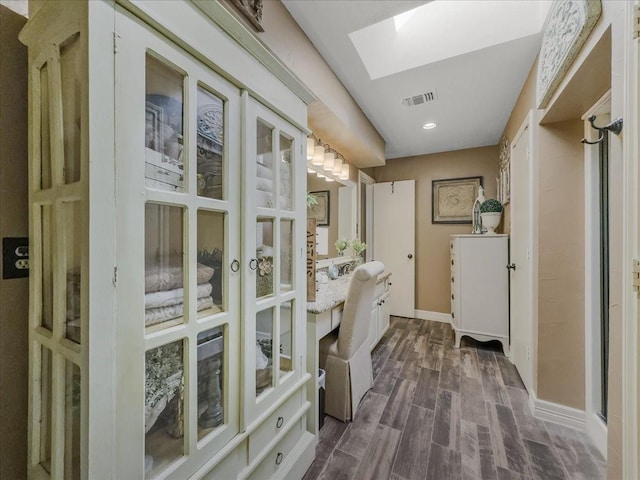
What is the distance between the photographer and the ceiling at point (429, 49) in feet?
5.02

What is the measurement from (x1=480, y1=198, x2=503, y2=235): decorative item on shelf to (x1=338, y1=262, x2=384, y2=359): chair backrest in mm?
1921

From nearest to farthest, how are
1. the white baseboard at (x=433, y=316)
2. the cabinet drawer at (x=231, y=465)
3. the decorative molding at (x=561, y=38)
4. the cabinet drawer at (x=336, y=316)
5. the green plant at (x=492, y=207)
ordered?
the cabinet drawer at (x=231, y=465) → the decorative molding at (x=561, y=38) → the cabinet drawer at (x=336, y=316) → the green plant at (x=492, y=207) → the white baseboard at (x=433, y=316)

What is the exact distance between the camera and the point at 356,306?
5.65 feet

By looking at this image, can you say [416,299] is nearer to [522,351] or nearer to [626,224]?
[522,351]

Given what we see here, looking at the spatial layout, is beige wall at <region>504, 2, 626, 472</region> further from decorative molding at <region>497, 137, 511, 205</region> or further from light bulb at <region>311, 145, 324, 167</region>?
light bulb at <region>311, 145, 324, 167</region>

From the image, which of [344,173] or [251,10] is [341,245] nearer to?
[344,173]

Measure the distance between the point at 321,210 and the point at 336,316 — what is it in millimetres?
1355

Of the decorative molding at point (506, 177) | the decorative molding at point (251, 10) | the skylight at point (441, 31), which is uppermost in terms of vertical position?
the skylight at point (441, 31)

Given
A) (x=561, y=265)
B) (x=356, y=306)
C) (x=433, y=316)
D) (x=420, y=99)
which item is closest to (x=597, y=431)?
(x=561, y=265)

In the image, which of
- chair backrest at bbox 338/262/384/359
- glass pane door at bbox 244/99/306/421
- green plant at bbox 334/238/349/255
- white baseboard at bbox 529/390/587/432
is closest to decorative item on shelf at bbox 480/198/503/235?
green plant at bbox 334/238/349/255

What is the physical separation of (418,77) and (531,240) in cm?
148

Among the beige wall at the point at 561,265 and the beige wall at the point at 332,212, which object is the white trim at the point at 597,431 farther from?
the beige wall at the point at 332,212

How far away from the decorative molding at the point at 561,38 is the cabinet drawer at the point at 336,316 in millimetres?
1832

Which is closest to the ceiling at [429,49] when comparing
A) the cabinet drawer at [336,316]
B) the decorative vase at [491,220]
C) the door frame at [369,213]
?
the decorative vase at [491,220]
